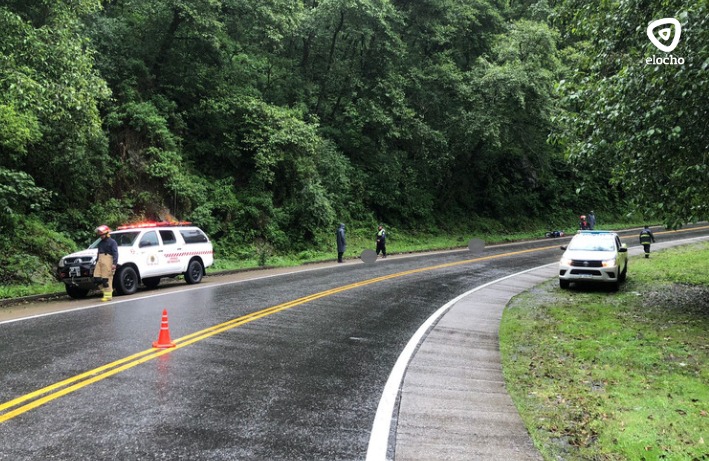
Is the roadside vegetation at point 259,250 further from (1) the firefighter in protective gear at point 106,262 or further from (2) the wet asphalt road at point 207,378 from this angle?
(2) the wet asphalt road at point 207,378

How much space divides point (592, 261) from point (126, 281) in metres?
13.8

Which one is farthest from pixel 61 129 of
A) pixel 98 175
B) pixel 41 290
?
pixel 41 290

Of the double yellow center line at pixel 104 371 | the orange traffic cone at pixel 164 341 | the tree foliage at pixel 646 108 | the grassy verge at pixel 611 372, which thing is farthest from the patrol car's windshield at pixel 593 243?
the orange traffic cone at pixel 164 341

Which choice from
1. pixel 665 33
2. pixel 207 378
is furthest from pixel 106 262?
pixel 665 33

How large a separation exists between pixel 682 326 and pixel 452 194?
29.3 m

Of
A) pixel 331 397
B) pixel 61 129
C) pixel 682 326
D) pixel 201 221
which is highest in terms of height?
pixel 61 129

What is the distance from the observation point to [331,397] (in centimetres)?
600

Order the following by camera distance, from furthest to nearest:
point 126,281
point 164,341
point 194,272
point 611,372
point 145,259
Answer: point 194,272
point 145,259
point 126,281
point 164,341
point 611,372

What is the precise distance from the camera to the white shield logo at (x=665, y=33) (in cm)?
839

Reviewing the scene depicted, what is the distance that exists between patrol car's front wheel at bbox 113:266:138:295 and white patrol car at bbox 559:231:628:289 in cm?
1296

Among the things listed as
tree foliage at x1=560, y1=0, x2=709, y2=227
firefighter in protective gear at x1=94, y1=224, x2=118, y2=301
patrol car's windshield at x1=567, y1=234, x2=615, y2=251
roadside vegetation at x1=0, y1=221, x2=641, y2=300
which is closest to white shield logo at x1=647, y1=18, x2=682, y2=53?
tree foliage at x1=560, y1=0, x2=709, y2=227

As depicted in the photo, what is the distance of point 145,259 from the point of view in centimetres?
1468

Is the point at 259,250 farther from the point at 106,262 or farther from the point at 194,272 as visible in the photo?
the point at 106,262

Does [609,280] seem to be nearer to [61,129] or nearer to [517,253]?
[517,253]
